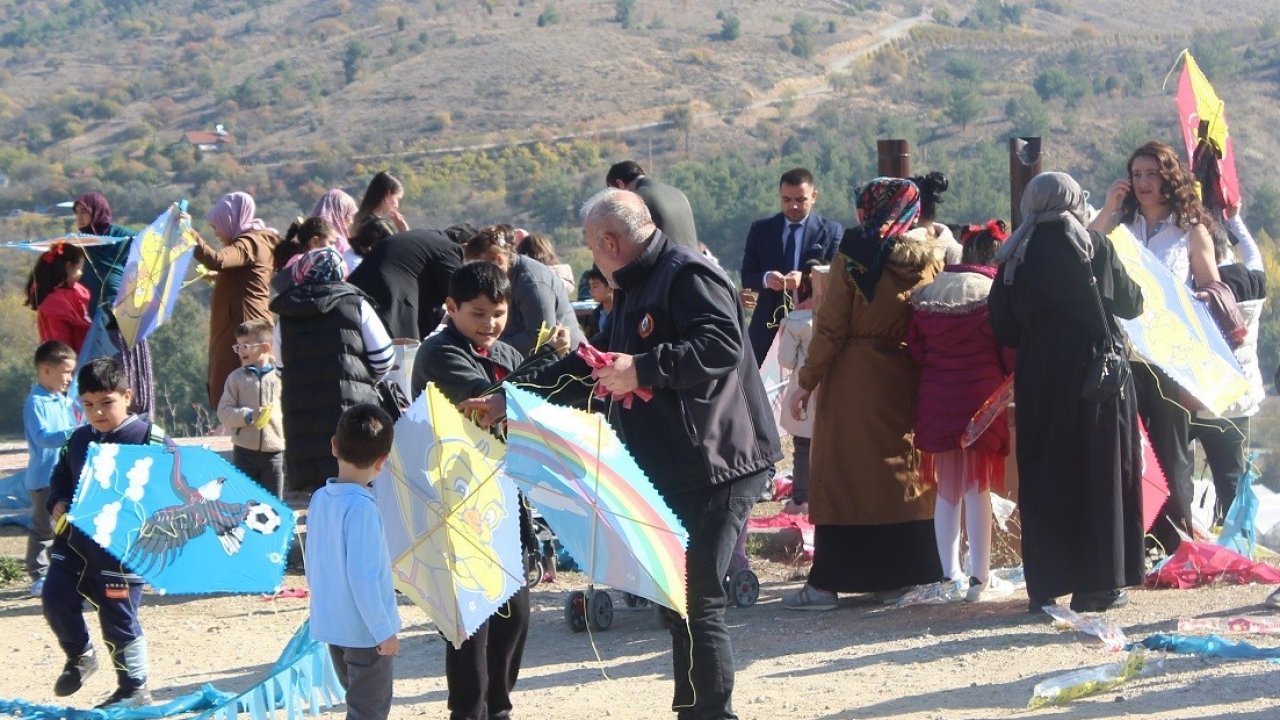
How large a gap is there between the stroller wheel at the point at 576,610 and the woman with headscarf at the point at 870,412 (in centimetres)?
100

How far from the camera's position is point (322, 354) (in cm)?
709

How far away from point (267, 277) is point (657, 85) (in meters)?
68.5

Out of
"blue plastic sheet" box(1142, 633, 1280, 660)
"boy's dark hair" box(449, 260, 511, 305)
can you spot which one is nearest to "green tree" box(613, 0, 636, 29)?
"blue plastic sheet" box(1142, 633, 1280, 660)

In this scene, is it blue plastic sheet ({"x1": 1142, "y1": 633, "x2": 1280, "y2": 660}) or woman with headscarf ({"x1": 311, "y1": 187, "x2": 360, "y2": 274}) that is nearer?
blue plastic sheet ({"x1": 1142, "y1": 633, "x2": 1280, "y2": 660})

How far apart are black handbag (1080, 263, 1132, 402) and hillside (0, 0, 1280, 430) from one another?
37.1 m

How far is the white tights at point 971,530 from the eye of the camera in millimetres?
7129

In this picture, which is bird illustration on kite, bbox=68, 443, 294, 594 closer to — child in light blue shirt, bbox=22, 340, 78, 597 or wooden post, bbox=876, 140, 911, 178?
child in light blue shirt, bbox=22, 340, 78, 597

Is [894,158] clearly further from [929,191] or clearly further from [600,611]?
[600,611]

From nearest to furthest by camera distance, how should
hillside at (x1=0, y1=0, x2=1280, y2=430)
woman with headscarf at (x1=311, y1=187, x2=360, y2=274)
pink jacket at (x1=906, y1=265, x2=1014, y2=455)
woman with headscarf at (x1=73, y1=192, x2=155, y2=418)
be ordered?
pink jacket at (x1=906, y1=265, x2=1014, y2=455), woman with headscarf at (x1=73, y1=192, x2=155, y2=418), woman with headscarf at (x1=311, y1=187, x2=360, y2=274), hillside at (x1=0, y1=0, x2=1280, y2=430)

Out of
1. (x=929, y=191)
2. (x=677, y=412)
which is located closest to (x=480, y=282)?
(x=677, y=412)

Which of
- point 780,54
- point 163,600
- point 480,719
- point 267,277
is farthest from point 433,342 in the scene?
point 780,54

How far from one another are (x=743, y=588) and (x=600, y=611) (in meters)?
0.73

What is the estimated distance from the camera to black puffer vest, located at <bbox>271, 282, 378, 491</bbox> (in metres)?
7.06

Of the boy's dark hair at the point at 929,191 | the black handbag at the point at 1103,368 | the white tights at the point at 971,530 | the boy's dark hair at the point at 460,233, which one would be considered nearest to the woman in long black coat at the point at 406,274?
the boy's dark hair at the point at 460,233
